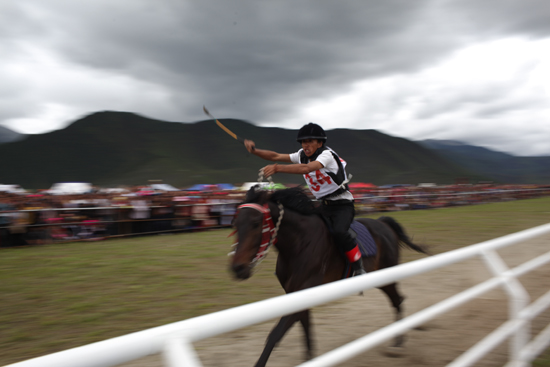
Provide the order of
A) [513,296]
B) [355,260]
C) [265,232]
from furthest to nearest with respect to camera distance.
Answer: [355,260], [265,232], [513,296]

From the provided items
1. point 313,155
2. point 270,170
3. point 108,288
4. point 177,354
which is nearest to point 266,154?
point 313,155

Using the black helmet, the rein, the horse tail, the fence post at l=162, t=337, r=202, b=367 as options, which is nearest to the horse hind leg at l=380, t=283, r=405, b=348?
the horse tail

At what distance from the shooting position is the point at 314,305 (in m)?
1.48

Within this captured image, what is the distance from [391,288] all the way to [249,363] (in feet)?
5.59

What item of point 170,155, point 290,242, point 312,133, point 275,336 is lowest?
point 275,336

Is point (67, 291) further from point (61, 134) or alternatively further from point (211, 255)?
point (61, 134)

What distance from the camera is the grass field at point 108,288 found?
14.3 feet

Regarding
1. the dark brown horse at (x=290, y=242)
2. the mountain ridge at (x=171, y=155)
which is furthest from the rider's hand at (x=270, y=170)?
the mountain ridge at (x=171, y=155)

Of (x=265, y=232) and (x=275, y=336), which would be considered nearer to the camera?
(x=275, y=336)

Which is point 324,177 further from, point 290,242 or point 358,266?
point 358,266

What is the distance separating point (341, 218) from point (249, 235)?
1.10 meters

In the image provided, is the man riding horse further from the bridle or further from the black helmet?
the bridle

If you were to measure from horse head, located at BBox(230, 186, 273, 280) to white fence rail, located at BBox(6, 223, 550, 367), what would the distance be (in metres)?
1.25

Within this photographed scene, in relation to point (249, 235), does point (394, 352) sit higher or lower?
lower
